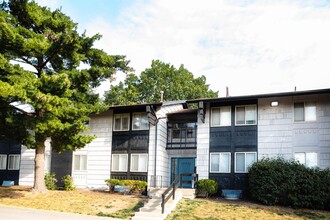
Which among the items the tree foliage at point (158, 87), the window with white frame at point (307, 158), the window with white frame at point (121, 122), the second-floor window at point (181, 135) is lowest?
the window with white frame at point (307, 158)

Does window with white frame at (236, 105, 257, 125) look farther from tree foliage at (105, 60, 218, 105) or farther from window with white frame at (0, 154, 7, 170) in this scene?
tree foliage at (105, 60, 218, 105)

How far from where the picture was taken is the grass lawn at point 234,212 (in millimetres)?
17828

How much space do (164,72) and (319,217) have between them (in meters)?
36.4

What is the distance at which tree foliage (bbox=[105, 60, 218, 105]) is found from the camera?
5012cm

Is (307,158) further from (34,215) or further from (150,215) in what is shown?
(34,215)

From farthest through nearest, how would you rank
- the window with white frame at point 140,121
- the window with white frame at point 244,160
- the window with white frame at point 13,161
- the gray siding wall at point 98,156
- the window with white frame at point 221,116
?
the window with white frame at point 13,161, the gray siding wall at point 98,156, the window with white frame at point 140,121, the window with white frame at point 221,116, the window with white frame at point 244,160

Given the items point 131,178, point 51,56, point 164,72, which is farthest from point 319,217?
point 164,72

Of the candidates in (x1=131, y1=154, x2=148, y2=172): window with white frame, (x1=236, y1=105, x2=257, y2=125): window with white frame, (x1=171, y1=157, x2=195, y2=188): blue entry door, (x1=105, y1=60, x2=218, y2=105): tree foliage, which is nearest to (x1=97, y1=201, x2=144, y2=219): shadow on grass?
(x1=131, y1=154, x2=148, y2=172): window with white frame

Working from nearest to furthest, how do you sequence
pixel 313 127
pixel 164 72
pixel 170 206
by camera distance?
1. pixel 170 206
2. pixel 313 127
3. pixel 164 72

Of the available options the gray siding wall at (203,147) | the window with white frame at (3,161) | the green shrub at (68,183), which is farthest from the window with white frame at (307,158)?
the window with white frame at (3,161)

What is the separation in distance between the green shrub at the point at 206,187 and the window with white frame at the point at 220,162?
1086 millimetres

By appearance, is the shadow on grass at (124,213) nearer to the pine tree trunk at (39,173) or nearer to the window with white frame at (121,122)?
the pine tree trunk at (39,173)

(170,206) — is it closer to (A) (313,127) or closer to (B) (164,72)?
(A) (313,127)

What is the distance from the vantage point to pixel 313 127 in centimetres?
2192
